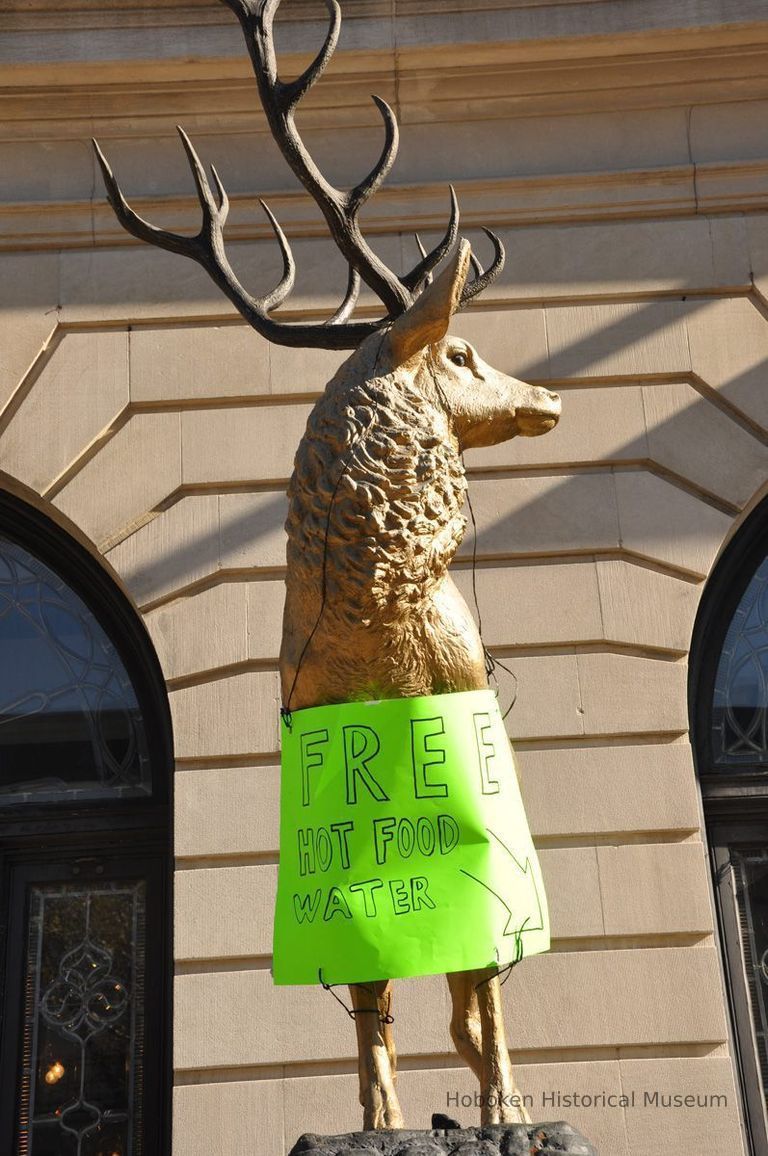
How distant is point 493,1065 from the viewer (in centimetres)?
348

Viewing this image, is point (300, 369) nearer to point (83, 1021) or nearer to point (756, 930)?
point (83, 1021)

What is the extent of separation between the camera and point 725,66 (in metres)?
7.70

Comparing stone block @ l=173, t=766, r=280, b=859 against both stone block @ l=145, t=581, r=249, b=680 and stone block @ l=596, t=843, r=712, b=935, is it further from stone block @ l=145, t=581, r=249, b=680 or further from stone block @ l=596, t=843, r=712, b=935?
stone block @ l=596, t=843, r=712, b=935

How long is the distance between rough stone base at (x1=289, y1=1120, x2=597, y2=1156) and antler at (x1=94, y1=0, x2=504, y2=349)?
2.33m

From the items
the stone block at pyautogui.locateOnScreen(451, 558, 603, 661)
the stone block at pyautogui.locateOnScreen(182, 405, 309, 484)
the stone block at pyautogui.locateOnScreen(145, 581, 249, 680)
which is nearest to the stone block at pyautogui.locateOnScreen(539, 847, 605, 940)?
the stone block at pyautogui.locateOnScreen(451, 558, 603, 661)

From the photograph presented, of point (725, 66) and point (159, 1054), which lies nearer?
point (159, 1054)

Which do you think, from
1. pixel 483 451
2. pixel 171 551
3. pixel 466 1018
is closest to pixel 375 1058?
pixel 466 1018

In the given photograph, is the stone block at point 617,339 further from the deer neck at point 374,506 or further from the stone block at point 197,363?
the deer neck at point 374,506

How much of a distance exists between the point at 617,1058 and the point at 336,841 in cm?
333

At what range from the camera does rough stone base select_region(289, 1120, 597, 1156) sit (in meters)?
3.13

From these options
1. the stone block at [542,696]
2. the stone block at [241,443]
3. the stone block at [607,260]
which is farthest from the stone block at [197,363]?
the stone block at [542,696]

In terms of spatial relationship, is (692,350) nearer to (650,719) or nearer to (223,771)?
(650,719)

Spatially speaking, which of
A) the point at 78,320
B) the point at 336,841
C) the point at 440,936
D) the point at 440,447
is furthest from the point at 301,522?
the point at 78,320

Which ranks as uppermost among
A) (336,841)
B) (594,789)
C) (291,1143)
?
(594,789)
